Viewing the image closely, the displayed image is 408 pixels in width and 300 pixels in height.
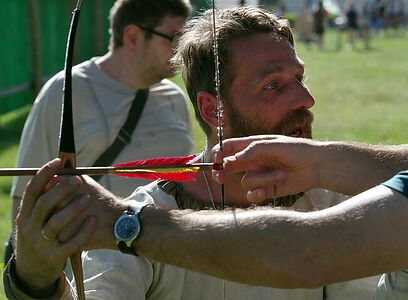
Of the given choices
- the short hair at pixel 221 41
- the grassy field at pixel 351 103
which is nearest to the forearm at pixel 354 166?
the short hair at pixel 221 41

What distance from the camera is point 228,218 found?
170 centimetres

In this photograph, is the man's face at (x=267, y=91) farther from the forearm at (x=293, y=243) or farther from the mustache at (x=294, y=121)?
the forearm at (x=293, y=243)

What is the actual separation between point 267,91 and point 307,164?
25.1 inches

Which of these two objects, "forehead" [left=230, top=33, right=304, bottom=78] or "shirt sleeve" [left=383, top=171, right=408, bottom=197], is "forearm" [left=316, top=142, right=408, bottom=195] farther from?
"forehead" [left=230, top=33, right=304, bottom=78]

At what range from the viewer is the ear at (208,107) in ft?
9.20

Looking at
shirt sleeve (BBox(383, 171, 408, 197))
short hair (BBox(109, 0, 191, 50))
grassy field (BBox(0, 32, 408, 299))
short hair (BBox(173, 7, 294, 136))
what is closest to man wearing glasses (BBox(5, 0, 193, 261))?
short hair (BBox(109, 0, 191, 50))

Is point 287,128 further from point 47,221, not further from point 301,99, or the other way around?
point 47,221

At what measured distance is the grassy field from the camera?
10430 mm

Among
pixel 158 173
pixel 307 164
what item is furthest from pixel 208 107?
pixel 158 173

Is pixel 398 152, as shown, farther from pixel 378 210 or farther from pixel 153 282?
pixel 153 282

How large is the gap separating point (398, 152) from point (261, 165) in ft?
1.38

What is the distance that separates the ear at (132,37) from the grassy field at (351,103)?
0.84 metres

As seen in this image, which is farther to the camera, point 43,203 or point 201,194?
point 201,194

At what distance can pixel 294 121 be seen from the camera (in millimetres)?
2631
